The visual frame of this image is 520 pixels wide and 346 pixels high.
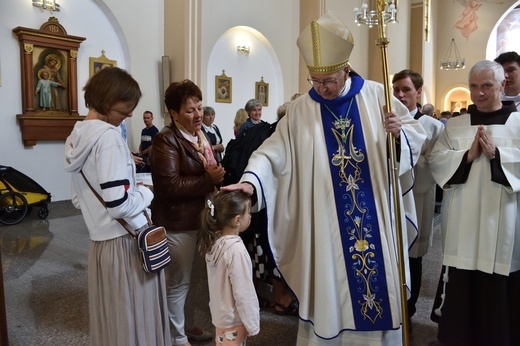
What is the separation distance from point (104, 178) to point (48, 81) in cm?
650

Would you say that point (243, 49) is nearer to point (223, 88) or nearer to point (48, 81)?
point (223, 88)

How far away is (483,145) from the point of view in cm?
231

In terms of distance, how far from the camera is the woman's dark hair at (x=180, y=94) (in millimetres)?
2473

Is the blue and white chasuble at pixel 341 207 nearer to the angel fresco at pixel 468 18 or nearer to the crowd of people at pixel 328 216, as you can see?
the crowd of people at pixel 328 216

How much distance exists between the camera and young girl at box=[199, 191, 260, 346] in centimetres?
198

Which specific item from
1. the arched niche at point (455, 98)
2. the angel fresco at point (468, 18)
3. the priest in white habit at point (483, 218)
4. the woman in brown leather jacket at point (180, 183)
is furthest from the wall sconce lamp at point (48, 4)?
the angel fresco at point (468, 18)

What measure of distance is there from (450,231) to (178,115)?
1669 mm

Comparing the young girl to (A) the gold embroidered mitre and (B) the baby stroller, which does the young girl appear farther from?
(B) the baby stroller

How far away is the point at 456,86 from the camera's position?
18.9m

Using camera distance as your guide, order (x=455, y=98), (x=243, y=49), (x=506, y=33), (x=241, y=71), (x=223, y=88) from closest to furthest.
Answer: (x=223, y=88) < (x=243, y=49) < (x=241, y=71) < (x=506, y=33) < (x=455, y=98)

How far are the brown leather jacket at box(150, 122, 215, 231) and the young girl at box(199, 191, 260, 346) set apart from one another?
16.4 inches

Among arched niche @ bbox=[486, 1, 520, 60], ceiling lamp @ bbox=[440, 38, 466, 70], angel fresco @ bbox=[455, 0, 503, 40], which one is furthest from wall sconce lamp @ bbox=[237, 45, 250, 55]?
angel fresco @ bbox=[455, 0, 503, 40]

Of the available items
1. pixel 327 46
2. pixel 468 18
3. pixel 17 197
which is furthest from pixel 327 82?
pixel 468 18

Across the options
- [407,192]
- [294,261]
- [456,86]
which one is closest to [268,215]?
[294,261]
